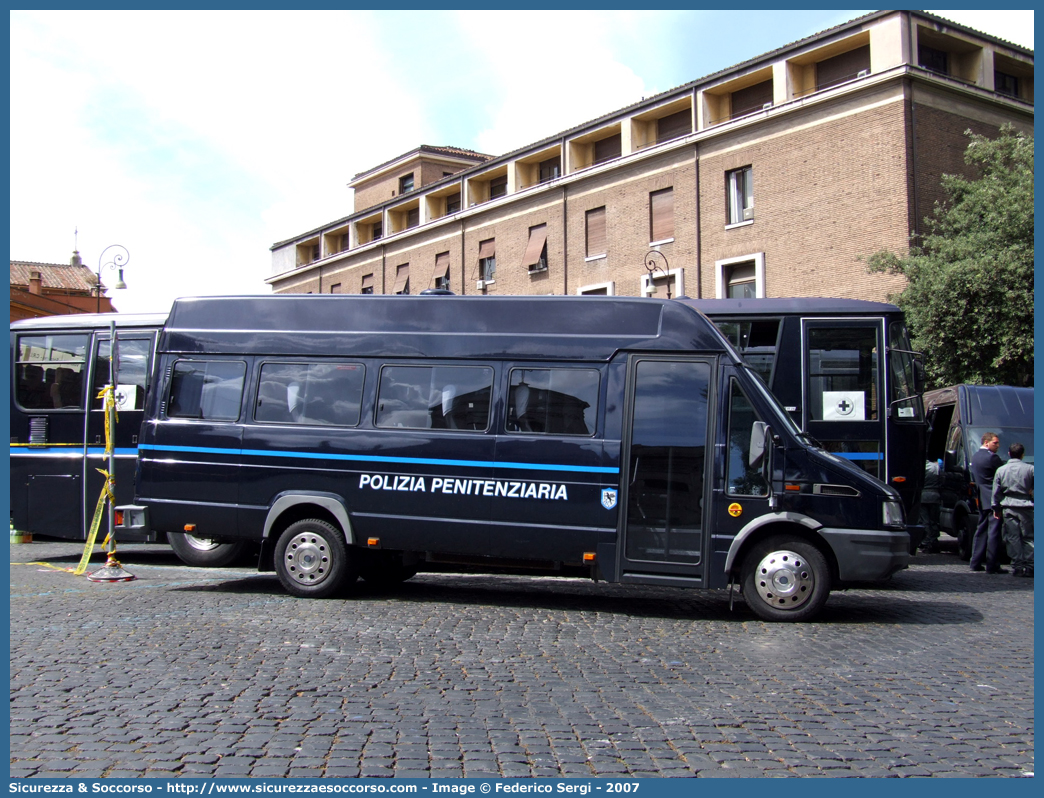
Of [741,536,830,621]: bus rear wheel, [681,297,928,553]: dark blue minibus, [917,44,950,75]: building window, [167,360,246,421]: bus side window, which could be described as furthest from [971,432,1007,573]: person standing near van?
[917,44,950,75]: building window

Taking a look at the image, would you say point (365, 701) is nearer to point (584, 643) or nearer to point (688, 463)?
point (584, 643)

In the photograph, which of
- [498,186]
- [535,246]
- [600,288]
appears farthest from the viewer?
[498,186]

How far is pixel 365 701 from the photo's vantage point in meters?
5.53

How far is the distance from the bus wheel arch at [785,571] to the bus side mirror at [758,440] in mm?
621

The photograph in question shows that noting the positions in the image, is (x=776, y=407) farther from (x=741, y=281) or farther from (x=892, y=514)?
(x=741, y=281)

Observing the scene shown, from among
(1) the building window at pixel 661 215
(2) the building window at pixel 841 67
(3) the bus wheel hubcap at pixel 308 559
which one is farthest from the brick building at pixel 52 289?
(3) the bus wheel hubcap at pixel 308 559

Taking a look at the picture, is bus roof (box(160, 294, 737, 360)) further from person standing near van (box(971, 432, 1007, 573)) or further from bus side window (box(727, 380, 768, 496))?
person standing near van (box(971, 432, 1007, 573))

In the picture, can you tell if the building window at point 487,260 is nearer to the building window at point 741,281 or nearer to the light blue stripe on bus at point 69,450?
the building window at point 741,281

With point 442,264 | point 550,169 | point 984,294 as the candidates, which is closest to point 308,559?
point 984,294

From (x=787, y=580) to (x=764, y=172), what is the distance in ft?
78.0

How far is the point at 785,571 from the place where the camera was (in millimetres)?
8344

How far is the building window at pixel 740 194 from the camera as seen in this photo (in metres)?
30.4

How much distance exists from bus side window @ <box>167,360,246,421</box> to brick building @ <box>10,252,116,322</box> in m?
44.1

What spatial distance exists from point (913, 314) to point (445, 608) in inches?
631
